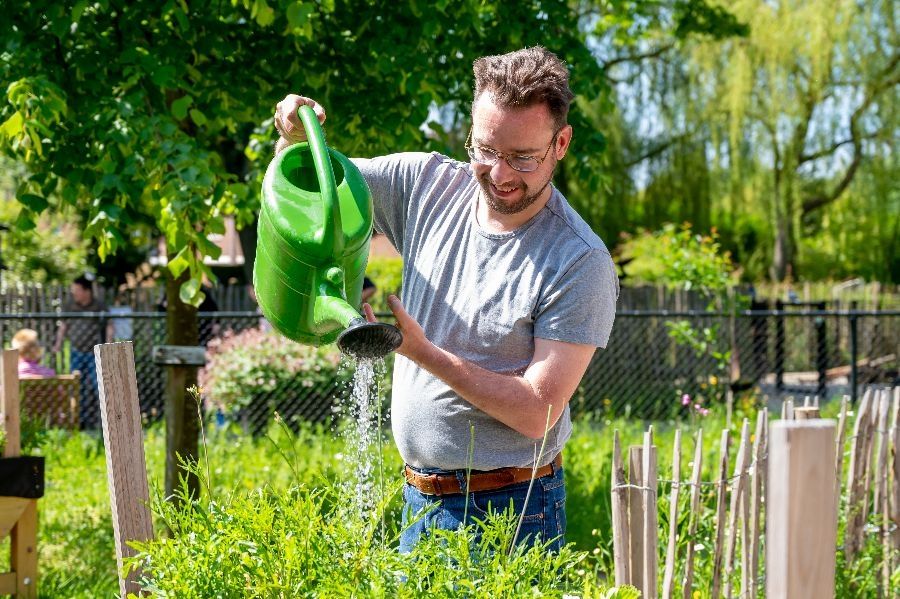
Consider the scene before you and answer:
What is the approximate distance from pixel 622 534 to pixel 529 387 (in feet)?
2.68

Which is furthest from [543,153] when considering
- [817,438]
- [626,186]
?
[626,186]

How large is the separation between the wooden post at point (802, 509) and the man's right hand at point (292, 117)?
47.8 inches

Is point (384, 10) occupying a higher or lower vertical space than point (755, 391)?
higher

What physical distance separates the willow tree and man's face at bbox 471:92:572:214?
11.6 metres

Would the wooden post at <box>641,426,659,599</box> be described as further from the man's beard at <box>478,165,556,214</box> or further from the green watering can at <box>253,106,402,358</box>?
the green watering can at <box>253,106,402,358</box>

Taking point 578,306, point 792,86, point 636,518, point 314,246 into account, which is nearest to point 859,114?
point 792,86

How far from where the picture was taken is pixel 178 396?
167 inches

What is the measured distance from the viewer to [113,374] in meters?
1.64

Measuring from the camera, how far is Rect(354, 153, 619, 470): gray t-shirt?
6.07ft

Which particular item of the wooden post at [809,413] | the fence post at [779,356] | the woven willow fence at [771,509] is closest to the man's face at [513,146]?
the woven willow fence at [771,509]

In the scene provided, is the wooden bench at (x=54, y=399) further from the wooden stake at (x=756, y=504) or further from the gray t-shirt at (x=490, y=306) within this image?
the gray t-shirt at (x=490, y=306)

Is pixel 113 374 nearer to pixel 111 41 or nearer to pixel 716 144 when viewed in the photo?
pixel 111 41

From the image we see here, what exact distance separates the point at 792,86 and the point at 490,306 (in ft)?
40.7

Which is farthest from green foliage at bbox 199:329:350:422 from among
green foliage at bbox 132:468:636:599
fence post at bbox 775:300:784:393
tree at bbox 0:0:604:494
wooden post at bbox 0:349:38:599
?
green foliage at bbox 132:468:636:599
